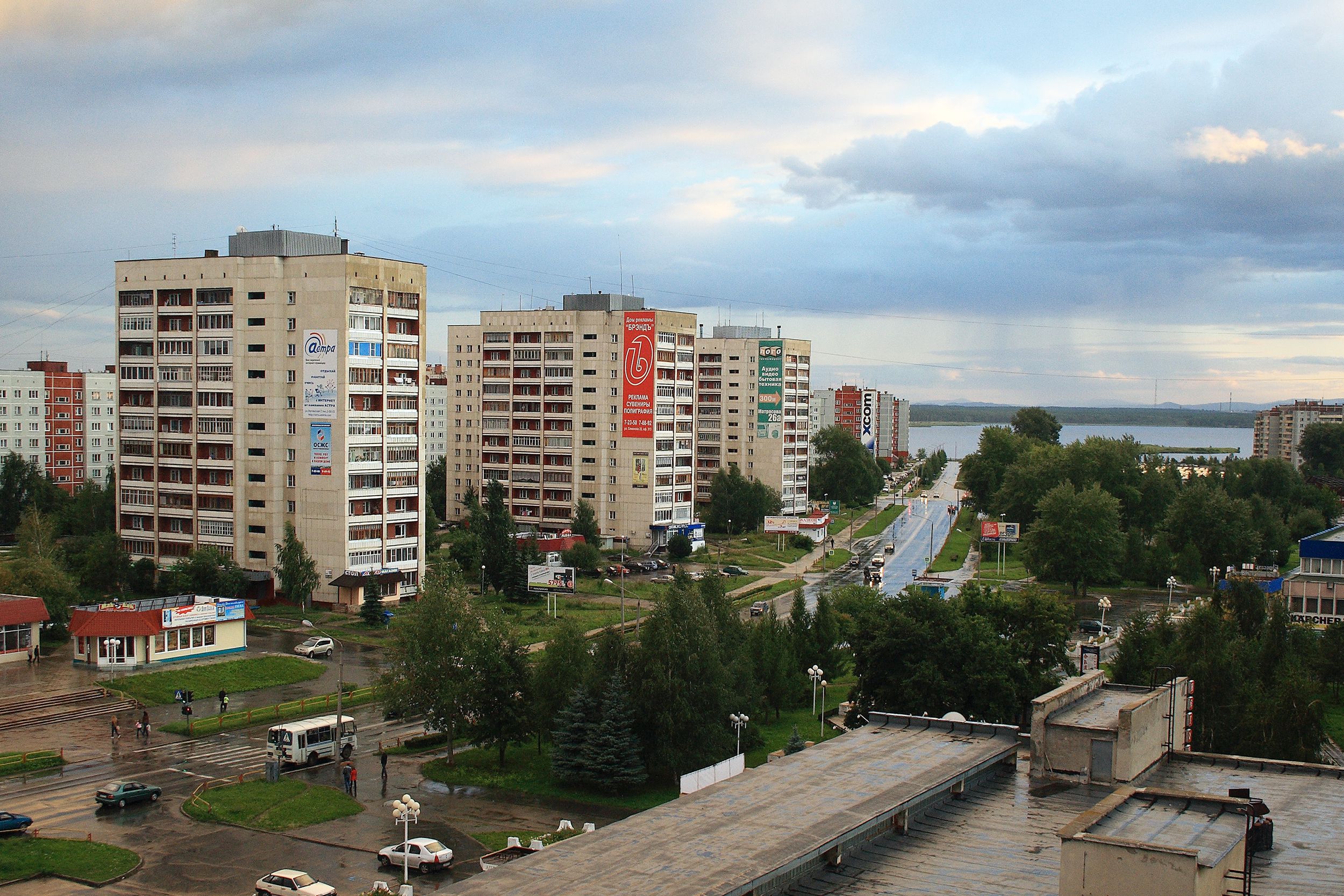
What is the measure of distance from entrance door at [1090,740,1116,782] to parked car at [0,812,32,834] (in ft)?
97.8

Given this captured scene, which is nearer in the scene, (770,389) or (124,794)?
(124,794)

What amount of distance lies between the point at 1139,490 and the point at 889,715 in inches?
3977

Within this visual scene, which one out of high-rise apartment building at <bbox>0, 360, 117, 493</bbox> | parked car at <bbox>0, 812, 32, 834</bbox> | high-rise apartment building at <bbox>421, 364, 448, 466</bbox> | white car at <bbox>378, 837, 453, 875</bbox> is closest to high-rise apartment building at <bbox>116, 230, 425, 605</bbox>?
parked car at <bbox>0, 812, 32, 834</bbox>

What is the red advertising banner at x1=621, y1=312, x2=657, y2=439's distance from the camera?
333 feet

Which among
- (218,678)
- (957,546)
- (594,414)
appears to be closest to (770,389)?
(957,546)

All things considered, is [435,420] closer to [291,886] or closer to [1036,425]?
[1036,425]

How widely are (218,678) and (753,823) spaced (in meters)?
42.3

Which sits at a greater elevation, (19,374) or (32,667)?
(19,374)

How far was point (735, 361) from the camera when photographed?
5202 inches

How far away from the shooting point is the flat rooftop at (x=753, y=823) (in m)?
16.3

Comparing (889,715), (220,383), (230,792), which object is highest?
(220,383)

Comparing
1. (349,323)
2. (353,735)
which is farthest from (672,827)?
(349,323)

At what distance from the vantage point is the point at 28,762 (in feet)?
132

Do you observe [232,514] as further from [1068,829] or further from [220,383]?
[1068,829]
